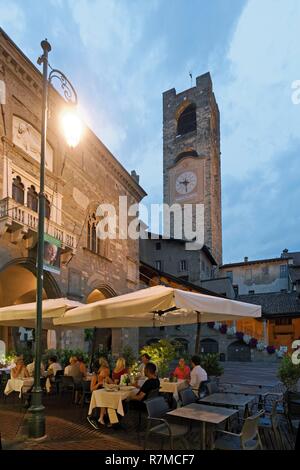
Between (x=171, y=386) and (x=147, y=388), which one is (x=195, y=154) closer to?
(x=171, y=386)

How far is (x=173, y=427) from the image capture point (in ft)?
17.4

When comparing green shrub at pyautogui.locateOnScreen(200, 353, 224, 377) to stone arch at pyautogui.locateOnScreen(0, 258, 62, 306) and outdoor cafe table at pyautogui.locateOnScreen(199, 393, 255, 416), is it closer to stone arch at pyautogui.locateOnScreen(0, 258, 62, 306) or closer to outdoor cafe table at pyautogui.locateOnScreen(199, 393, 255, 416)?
outdoor cafe table at pyautogui.locateOnScreen(199, 393, 255, 416)

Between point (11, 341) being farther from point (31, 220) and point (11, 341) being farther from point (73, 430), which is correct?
point (73, 430)

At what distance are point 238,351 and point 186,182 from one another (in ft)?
81.6

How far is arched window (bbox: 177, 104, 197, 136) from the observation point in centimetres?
4912

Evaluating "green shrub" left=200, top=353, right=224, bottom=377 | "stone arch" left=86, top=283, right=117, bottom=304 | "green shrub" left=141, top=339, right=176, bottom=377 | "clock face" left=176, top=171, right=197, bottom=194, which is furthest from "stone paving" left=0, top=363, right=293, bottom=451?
"clock face" left=176, top=171, right=197, bottom=194

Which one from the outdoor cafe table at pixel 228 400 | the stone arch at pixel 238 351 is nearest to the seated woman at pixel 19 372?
the outdoor cafe table at pixel 228 400

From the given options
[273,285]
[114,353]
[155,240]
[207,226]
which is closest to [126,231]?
[114,353]

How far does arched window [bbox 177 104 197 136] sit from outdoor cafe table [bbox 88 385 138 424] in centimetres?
4530

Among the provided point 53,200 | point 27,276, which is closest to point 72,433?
point 27,276

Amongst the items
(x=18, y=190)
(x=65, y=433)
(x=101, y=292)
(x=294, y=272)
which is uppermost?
(x=18, y=190)

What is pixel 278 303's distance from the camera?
3497 centimetres

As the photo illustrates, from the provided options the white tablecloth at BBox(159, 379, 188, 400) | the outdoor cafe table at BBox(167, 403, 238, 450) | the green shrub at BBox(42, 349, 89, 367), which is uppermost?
the outdoor cafe table at BBox(167, 403, 238, 450)
